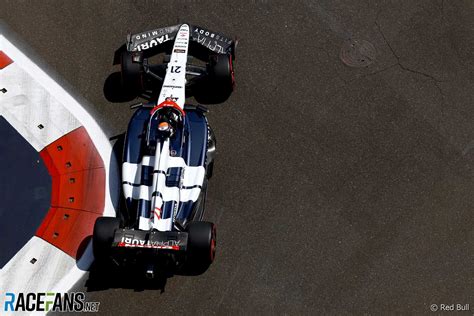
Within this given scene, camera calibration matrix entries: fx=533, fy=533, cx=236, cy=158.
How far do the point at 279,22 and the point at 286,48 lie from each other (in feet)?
2.02

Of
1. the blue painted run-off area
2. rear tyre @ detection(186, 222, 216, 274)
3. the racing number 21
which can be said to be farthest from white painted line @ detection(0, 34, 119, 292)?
rear tyre @ detection(186, 222, 216, 274)

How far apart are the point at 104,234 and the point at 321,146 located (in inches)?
164

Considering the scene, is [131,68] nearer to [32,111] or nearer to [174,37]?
[174,37]

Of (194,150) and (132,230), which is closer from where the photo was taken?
(132,230)

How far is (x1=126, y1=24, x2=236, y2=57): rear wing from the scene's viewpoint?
10.1 m

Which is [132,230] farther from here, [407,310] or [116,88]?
[407,310]

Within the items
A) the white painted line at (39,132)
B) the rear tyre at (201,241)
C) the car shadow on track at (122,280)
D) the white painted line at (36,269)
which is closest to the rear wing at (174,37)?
the white painted line at (39,132)

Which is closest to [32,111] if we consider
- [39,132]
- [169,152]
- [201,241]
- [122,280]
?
[39,132]

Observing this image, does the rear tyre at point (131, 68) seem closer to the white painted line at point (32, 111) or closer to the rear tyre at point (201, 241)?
the white painted line at point (32, 111)

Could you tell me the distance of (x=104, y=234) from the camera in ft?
27.2

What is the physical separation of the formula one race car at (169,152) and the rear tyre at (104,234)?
16 millimetres

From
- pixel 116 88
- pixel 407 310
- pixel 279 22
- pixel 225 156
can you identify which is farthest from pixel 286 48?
pixel 407 310

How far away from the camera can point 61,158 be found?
9805mm

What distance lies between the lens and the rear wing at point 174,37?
1007cm
